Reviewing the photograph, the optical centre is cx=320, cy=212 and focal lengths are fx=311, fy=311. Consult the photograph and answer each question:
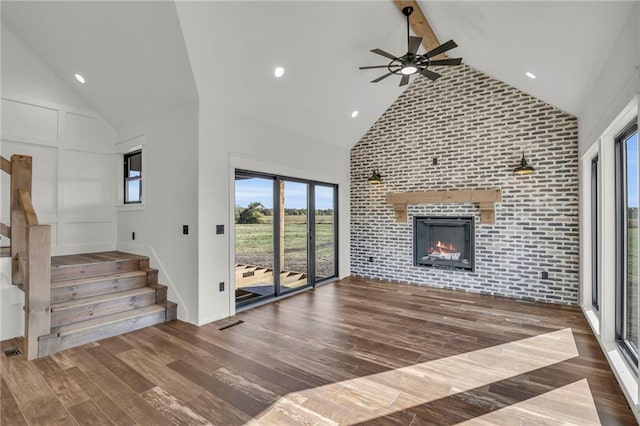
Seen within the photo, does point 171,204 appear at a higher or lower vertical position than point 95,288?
higher

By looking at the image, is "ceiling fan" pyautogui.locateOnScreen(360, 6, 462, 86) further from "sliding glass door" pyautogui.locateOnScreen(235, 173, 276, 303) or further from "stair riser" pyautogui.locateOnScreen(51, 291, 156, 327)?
"stair riser" pyautogui.locateOnScreen(51, 291, 156, 327)

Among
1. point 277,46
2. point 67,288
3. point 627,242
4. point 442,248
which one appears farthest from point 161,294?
point 627,242

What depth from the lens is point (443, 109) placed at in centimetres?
582

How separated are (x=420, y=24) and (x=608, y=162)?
283 centimetres

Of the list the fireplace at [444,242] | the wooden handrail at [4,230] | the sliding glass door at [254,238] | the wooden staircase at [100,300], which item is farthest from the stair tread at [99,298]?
the fireplace at [444,242]

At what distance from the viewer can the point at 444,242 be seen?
586 centimetres

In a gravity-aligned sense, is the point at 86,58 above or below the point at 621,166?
above

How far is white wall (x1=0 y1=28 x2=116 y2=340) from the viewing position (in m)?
4.35

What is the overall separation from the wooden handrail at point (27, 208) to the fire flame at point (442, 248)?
19.0 feet

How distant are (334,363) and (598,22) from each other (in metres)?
3.71

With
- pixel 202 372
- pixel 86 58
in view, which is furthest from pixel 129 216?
pixel 202 372

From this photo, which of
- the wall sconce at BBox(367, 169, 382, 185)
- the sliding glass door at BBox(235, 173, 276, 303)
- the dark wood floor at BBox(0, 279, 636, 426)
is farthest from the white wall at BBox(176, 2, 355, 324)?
the wall sconce at BBox(367, 169, 382, 185)

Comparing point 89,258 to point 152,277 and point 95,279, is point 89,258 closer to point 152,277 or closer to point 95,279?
point 95,279

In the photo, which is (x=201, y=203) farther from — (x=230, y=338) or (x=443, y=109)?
(x=443, y=109)
